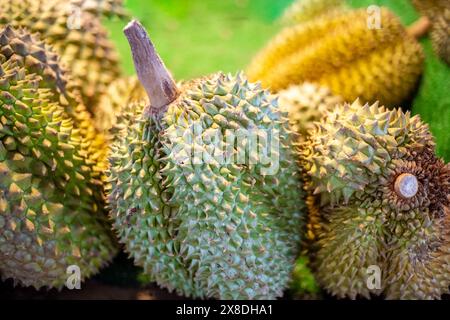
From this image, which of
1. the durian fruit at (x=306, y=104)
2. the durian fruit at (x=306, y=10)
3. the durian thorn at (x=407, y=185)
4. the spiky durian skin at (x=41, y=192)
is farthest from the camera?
the durian fruit at (x=306, y=10)

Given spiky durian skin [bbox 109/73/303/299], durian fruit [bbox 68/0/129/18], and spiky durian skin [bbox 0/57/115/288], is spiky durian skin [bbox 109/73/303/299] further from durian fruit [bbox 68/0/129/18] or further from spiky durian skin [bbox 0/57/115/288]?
durian fruit [bbox 68/0/129/18]

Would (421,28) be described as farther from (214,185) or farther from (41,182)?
(41,182)

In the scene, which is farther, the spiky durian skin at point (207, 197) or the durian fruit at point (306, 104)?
the durian fruit at point (306, 104)

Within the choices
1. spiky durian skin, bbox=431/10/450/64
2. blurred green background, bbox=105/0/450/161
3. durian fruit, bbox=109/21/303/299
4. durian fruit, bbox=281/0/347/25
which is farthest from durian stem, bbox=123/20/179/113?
durian fruit, bbox=281/0/347/25

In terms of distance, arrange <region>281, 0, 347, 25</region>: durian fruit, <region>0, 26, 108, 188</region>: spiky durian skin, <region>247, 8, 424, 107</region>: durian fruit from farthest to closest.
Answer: <region>281, 0, 347, 25</region>: durian fruit → <region>247, 8, 424, 107</region>: durian fruit → <region>0, 26, 108, 188</region>: spiky durian skin

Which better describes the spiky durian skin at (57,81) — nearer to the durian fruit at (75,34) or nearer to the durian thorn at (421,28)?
the durian fruit at (75,34)

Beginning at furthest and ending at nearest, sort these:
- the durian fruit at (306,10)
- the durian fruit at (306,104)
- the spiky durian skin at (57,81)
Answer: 1. the durian fruit at (306,10)
2. the durian fruit at (306,104)
3. the spiky durian skin at (57,81)

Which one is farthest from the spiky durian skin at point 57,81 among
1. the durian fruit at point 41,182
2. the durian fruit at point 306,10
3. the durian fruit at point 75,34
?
the durian fruit at point 306,10
